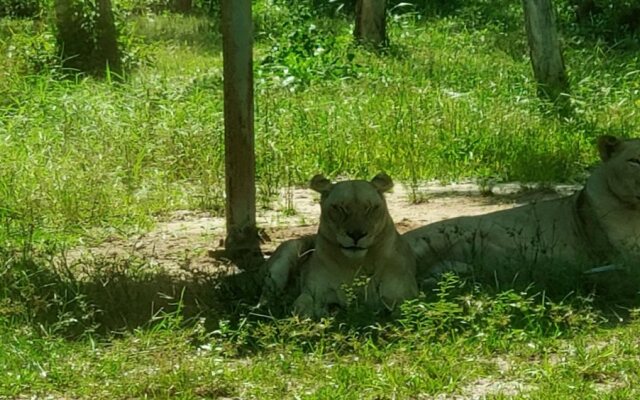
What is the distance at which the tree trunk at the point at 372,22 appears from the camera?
1814 centimetres

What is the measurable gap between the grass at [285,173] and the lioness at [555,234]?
54 centimetres

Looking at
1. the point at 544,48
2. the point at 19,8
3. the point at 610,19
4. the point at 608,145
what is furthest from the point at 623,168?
the point at 19,8

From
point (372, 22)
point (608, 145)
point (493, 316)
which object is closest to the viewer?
point (493, 316)

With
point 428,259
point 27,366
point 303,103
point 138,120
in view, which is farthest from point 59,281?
point 303,103

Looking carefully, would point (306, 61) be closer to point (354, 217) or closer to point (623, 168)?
point (623, 168)

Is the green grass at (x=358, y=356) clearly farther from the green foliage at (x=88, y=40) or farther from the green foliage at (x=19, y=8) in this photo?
the green foliage at (x=19, y=8)

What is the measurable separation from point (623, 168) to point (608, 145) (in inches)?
8.9

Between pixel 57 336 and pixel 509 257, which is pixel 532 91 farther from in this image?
pixel 57 336

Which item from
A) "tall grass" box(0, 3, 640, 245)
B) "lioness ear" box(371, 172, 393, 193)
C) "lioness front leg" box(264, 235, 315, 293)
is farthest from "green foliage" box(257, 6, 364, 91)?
"lioness ear" box(371, 172, 393, 193)

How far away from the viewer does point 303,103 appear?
13352mm

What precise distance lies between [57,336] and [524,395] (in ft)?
7.92

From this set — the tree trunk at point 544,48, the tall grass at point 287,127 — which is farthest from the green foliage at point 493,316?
the tree trunk at point 544,48

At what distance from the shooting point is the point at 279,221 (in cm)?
989

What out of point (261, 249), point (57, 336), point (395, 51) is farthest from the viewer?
point (395, 51)
